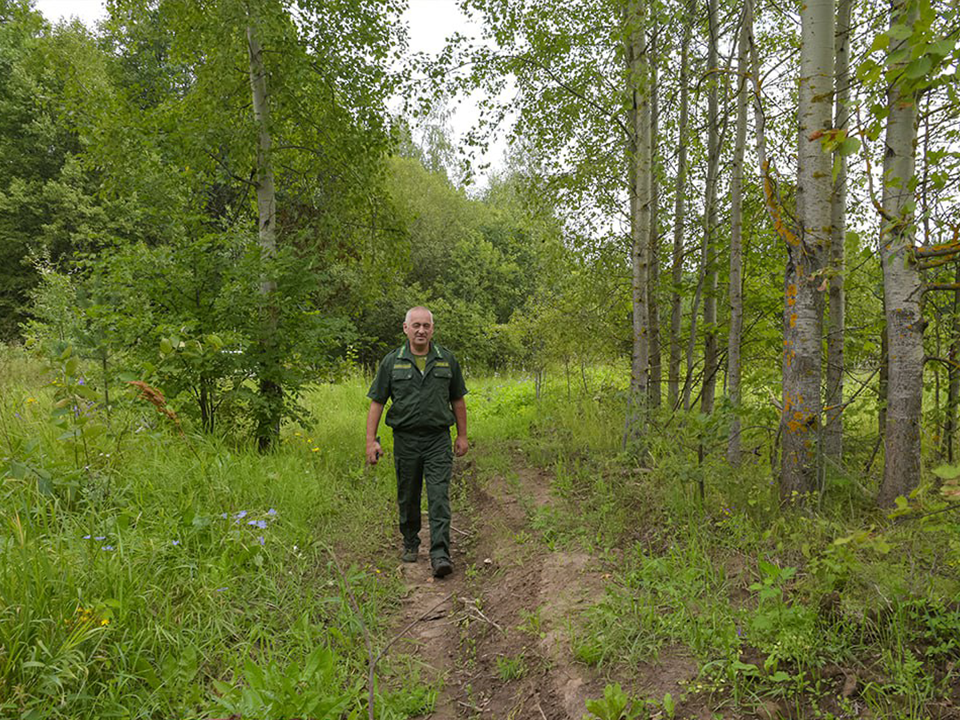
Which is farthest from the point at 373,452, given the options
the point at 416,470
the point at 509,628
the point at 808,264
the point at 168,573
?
the point at 808,264

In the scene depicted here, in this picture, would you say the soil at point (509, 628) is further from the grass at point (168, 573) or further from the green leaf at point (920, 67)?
the green leaf at point (920, 67)

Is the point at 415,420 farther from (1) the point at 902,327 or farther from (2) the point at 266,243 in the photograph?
(2) the point at 266,243

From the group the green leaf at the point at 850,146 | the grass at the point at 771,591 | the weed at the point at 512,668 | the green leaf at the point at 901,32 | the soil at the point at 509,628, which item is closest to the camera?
the green leaf at the point at 901,32

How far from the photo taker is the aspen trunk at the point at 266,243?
20.8ft

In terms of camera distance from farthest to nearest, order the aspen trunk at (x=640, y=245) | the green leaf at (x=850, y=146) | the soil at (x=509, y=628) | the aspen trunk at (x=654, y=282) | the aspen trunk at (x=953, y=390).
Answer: the aspen trunk at (x=654, y=282)
the aspen trunk at (x=640, y=245)
the aspen trunk at (x=953, y=390)
the soil at (x=509, y=628)
the green leaf at (x=850, y=146)

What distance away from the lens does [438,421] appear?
4.68 meters

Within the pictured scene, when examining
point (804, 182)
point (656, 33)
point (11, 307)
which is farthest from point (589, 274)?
point (11, 307)

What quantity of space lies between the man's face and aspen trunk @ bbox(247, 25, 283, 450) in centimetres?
233

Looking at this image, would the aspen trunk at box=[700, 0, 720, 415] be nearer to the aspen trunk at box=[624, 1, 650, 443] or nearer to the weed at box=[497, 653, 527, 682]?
the aspen trunk at box=[624, 1, 650, 443]

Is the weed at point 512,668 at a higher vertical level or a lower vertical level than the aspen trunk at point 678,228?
lower

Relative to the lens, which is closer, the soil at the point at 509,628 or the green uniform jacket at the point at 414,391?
the soil at the point at 509,628

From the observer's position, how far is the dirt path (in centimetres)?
274

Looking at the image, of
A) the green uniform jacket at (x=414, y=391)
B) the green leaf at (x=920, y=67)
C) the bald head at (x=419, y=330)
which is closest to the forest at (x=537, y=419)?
the green leaf at (x=920, y=67)

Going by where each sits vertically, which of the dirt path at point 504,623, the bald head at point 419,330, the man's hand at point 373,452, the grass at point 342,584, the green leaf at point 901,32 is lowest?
the dirt path at point 504,623
